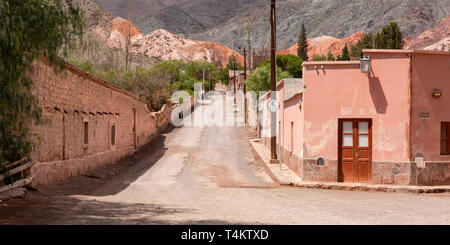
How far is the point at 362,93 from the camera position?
1877 centimetres

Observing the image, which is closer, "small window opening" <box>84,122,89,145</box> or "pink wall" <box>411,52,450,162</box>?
"pink wall" <box>411,52,450,162</box>

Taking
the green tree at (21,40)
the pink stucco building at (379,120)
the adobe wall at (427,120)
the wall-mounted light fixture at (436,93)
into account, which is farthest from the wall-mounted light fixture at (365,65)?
the green tree at (21,40)

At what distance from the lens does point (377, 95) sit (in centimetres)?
1866

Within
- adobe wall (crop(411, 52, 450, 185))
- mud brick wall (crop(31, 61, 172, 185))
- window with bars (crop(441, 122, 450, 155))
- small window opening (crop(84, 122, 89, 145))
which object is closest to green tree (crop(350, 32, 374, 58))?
mud brick wall (crop(31, 61, 172, 185))

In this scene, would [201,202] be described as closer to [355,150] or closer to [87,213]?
[87,213]

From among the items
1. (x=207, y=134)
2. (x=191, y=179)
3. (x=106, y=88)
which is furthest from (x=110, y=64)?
(x=191, y=179)

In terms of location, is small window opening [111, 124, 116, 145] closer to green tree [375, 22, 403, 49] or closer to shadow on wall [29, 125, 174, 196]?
shadow on wall [29, 125, 174, 196]

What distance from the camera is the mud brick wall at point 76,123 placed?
15634 mm

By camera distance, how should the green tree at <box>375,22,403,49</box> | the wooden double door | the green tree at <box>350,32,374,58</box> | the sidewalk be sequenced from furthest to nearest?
1. the green tree at <box>350,32,374,58</box>
2. the green tree at <box>375,22,403,49</box>
3. the wooden double door
4. the sidewalk

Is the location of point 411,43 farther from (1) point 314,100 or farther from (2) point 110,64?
(1) point 314,100

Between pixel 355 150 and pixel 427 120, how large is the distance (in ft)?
8.84

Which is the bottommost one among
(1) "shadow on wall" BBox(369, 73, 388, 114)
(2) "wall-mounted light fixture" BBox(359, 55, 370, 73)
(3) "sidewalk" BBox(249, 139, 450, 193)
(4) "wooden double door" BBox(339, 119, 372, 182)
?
(3) "sidewalk" BBox(249, 139, 450, 193)

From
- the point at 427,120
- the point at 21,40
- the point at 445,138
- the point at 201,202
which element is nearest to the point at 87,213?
the point at 201,202

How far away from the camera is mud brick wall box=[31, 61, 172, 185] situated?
1563 centimetres
